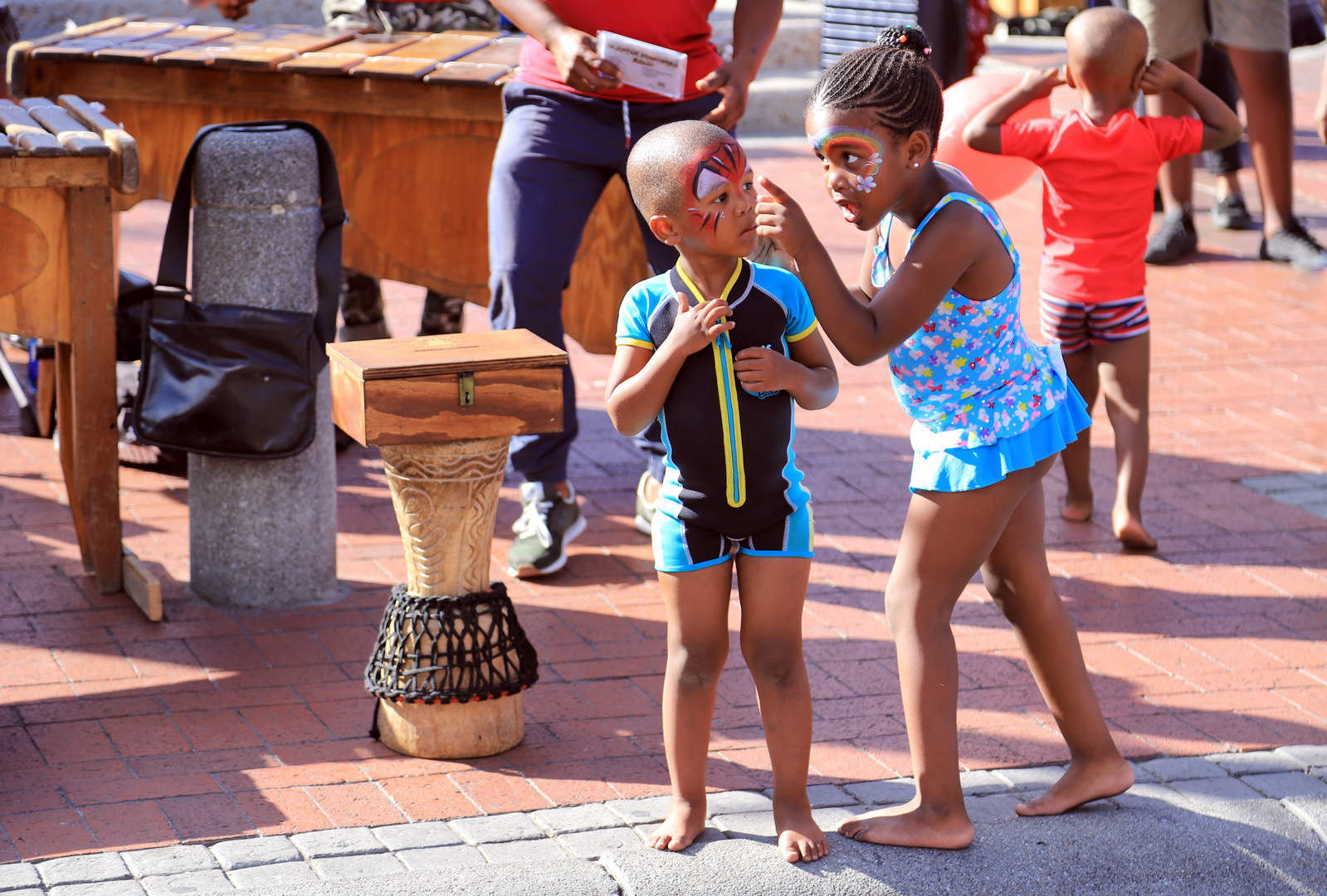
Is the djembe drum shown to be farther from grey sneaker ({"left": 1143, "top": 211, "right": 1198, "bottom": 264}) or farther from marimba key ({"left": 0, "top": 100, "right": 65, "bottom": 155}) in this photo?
grey sneaker ({"left": 1143, "top": 211, "right": 1198, "bottom": 264})

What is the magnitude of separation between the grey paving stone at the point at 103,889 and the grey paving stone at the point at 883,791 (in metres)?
1.50

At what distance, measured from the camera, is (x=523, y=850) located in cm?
317

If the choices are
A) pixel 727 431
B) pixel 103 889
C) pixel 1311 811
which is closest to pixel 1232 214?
pixel 1311 811

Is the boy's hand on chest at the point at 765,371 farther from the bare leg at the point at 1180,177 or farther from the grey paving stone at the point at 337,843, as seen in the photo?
the bare leg at the point at 1180,177

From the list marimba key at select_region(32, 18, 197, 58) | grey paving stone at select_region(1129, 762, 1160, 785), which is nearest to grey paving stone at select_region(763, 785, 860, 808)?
grey paving stone at select_region(1129, 762, 1160, 785)

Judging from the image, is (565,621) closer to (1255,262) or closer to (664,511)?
(664,511)

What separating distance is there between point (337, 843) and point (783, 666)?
97cm

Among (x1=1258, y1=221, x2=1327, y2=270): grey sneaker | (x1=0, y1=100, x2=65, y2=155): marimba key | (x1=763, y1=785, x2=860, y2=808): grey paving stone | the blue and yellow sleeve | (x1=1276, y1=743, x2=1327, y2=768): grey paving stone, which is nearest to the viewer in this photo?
the blue and yellow sleeve

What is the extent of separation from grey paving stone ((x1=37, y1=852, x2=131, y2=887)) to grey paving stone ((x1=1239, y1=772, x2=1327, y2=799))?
2.40 m

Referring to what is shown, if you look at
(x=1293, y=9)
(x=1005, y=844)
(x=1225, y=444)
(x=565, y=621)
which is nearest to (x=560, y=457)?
(x=565, y=621)

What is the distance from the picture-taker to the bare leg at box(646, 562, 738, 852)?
304 centimetres

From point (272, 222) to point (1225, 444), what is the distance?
3731 millimetres

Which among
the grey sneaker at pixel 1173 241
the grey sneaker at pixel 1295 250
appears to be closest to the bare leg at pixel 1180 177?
the grey sneaker at pixel 1173 241

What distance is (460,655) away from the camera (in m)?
3.62
